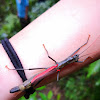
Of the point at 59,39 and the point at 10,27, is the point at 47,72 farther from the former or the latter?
the point at 10,27

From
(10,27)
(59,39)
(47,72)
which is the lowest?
(47,72)

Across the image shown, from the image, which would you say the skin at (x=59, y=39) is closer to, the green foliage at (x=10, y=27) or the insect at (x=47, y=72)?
the insect at (x=47, y=72)

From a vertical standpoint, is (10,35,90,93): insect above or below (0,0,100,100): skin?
below

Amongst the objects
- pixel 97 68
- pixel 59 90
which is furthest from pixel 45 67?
pixel 59 90

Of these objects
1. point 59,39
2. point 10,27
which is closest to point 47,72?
point 59,39

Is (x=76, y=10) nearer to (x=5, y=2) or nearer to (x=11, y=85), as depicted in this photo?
(x=11, y=85)

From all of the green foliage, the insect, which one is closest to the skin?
the insect

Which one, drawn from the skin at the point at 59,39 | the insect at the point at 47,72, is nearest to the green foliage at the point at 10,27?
the skin at the point at 59,39

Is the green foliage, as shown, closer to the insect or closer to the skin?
the skin
